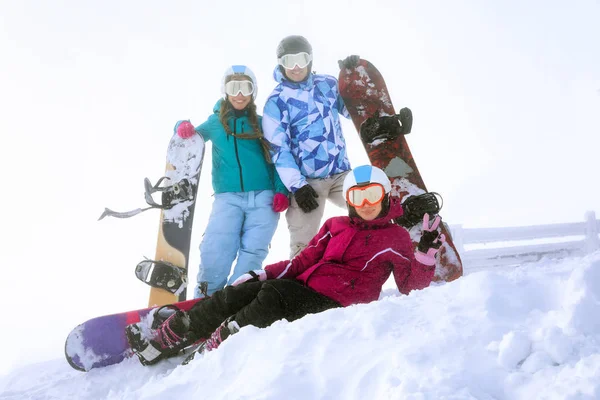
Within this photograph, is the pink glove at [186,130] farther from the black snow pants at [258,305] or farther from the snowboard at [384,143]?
the black snow pants at [258,305]

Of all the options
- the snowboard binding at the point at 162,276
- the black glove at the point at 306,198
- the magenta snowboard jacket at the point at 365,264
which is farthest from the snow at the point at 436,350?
the snowboard binding at the point at 162,276

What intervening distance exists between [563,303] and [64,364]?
10.5 ft

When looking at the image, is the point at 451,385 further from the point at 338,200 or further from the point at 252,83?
the point at 252,83

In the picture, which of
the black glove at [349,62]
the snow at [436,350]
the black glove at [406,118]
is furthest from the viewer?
the black glove at [349,62]

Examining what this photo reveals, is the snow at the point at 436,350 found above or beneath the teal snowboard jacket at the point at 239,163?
beneath

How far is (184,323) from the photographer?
2885mm

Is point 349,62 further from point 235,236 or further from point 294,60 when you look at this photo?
point 235,236

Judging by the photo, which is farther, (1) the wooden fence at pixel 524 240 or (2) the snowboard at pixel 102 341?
(1) the wooden fence at pixel 524 240

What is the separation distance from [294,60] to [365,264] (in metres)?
1.89

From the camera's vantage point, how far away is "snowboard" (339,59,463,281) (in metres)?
4.02

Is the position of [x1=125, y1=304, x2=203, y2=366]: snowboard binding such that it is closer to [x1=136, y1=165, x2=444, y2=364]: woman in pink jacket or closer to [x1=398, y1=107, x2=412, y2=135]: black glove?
[x1=136, y1=165, x2=444, y2=364]: woman in pink jacket

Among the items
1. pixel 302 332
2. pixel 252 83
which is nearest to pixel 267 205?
pixel 252 83

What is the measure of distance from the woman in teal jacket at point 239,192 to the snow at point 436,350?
74.2 inches

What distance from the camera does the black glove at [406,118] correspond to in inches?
162
